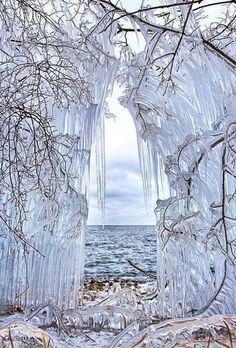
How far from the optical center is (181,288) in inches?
181

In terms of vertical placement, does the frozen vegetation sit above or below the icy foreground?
above

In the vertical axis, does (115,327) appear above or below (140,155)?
below

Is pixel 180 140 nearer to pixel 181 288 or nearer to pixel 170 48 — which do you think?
pixel 170 48

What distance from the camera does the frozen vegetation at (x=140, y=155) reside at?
10.4ft

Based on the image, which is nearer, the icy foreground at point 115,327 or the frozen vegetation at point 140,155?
the icy foreground at point 115,327

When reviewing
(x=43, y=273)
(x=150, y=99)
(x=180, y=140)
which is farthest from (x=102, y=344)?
(x=150, y=99)

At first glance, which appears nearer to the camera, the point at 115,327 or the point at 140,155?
the point at 115,327

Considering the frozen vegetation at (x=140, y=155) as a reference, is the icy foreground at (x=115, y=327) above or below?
below

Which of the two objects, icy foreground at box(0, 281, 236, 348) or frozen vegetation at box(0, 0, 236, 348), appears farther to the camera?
frozen vegetation at box(0, 0, 236, 348)

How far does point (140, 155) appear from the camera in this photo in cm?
488

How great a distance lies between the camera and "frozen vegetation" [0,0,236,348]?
3168mm

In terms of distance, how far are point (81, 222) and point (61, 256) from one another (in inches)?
16.1

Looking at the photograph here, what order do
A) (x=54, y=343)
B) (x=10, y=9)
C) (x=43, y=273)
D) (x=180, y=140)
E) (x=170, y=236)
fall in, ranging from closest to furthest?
(x=54, y=343) → (x=10, y=9) → (x=170, y=236) → (x=180, y=140) → (x=43, y=273)

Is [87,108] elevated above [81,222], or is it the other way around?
[87,108]
